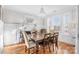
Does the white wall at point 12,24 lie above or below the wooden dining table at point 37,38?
above

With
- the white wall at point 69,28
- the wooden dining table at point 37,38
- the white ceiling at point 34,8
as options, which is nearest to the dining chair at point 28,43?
the wooden dining table at point 37,38

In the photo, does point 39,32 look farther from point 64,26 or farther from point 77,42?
point 77,42

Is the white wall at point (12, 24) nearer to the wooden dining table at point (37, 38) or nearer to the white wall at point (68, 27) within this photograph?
the wooden dining table at point (37, 38)

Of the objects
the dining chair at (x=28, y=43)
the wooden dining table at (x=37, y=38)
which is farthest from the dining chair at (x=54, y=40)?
the dining chair at (x=28, y=43)

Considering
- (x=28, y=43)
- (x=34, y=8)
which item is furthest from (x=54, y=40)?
(x=34, y=8)

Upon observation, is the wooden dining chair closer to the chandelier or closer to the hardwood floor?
the hardwood floor

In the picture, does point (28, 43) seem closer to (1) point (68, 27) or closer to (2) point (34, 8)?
(2) point (34, 8)

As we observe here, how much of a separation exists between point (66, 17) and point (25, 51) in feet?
2.51

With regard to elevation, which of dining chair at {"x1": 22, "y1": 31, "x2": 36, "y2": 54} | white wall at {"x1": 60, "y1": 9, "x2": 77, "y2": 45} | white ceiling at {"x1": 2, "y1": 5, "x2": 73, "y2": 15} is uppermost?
white ceiling at {"x1": 2, "y1": 5, "x2": 73, "y2": 15}

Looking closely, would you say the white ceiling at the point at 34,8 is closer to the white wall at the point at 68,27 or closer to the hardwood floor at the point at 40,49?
the white wall at the point at 68,27

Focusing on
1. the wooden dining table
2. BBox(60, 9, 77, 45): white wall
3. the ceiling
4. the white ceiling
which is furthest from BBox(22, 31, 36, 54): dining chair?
BBox(60, 9, 77, 45): white wall

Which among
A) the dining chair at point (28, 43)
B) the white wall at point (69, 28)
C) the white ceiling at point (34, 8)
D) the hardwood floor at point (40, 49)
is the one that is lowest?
the hardwood floor at point (40, 49)
